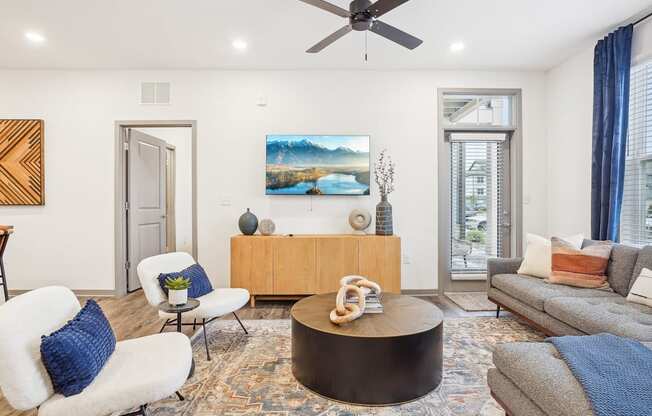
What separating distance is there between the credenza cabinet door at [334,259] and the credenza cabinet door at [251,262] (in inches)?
21.6

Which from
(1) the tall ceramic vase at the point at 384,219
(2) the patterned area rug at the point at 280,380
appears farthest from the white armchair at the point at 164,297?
(1) the tall ceramic vase at the point at 384,219

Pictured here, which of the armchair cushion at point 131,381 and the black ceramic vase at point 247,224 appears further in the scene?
the black ceramic vase at point 247,224

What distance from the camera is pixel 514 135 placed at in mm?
4441

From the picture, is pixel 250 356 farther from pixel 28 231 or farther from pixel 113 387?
pixel 28 231

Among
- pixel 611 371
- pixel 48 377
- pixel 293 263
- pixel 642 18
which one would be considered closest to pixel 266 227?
pixel 293 263

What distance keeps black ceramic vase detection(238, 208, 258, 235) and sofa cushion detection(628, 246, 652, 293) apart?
3492 mm

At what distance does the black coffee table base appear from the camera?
1.93 meters

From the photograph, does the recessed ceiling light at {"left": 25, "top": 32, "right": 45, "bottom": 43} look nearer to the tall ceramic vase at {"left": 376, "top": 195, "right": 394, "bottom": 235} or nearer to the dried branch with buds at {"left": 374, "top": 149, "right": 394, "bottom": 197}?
the dried branch with buds at {"left": 374, "top": 149, "right": 394, "bottom": 197}

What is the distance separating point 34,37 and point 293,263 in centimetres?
349

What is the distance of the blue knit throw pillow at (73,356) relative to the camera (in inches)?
56.1

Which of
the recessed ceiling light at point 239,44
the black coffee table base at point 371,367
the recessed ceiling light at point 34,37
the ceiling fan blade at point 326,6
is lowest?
the black coffee table base at point 371,367

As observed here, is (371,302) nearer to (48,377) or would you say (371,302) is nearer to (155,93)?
(48,377)

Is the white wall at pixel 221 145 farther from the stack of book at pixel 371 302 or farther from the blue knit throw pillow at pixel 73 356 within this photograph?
the blue knit throw pillow at pixel 73 356

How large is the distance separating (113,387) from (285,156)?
314cm
